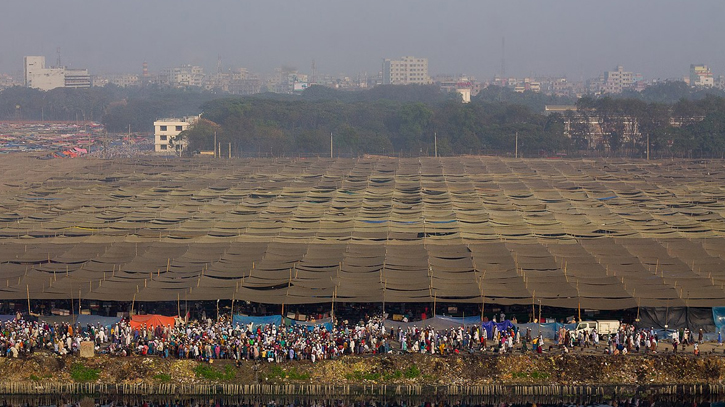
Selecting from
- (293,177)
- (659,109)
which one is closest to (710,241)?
(293,177)

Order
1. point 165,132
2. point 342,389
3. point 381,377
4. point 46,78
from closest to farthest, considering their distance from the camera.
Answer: point 342,389, point 381,377, point 165,132, point 46,78

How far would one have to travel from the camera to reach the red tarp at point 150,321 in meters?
24.2

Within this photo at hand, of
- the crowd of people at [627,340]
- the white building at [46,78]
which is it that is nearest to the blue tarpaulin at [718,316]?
the crowd of people at [627,340]

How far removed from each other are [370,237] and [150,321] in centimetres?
1185

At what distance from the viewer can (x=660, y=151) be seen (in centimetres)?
7650

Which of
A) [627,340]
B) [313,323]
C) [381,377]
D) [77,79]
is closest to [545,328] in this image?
[627,340]

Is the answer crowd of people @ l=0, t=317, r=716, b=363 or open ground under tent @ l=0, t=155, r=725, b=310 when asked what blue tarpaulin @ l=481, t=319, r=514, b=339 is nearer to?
crowd of people @ l=0, t=317, r=716, b=363

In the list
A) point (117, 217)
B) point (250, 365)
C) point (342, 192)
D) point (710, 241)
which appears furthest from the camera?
point (342, 192)

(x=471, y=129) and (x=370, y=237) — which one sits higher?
(x=471, y=129)

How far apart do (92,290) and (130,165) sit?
39.3 m

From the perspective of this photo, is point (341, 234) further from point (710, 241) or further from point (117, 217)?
point (710, 241)

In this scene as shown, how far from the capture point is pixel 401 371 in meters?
22.6

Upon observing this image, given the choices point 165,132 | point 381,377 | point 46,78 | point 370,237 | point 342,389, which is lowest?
point 342,389

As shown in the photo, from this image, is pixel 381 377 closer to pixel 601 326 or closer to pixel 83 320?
pixel 601 326
